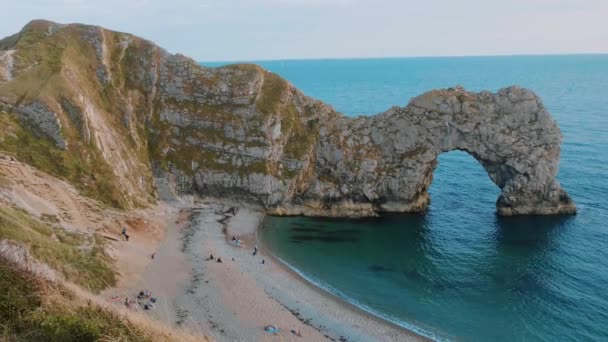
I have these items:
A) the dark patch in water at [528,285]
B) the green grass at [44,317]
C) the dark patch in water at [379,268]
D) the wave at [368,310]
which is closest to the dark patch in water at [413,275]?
the dark patch in water at [379,268]

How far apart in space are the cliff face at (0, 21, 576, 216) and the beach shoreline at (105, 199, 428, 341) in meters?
15.3

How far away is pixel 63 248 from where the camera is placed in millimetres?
46250

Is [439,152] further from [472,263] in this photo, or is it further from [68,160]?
[68,160]

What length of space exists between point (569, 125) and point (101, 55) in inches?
5389

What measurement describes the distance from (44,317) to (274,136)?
66877 millimetres

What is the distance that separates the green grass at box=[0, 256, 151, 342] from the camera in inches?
634

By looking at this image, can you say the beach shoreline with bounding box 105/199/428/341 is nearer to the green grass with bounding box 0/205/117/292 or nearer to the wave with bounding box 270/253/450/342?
the wave with bounding box 270/253/450/342

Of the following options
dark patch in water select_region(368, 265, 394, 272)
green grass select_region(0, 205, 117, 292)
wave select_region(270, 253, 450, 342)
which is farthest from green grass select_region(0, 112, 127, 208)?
dark patch in water select_region(368, 265, 394, 272)

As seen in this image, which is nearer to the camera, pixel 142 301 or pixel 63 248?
pixel 63 248

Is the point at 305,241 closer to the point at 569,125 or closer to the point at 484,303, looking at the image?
the point at 484,303

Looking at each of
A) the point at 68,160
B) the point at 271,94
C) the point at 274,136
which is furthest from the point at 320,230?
the point at 68,160

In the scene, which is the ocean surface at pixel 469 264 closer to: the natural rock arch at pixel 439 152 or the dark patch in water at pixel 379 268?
the dark patch in water at pixel 379 268

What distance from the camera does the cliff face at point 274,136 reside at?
254 ft

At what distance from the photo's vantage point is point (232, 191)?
8006cm
